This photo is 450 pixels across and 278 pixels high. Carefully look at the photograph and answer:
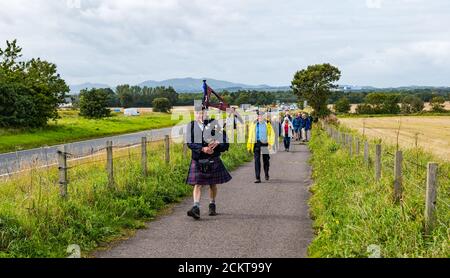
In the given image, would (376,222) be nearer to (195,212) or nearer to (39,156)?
(195,212)

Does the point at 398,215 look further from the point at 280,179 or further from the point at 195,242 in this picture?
the point at 280,179

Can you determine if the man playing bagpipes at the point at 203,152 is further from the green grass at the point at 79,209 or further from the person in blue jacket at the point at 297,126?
the person in blue jacket at the point at 297,126

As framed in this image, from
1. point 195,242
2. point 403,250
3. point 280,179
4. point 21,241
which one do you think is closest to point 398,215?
point 403,250

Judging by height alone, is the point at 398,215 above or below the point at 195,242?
above

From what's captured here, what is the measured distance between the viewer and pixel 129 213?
32.6ft

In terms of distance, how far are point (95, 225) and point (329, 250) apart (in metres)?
3.84

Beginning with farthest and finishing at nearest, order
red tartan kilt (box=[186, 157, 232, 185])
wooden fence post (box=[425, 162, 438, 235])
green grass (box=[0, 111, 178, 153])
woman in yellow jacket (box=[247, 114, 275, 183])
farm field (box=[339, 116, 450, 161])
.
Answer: farm field (box=[339, 116, 450, 161]) < green grass (box=[0, 111, 178, 153]) < woman in yellow jacket (box=[247, 114, 275, 183]) < red tartan kilt (box=[186, 157, 232, 185]) < wooden fence post (box=[425, 162, 438, 235])

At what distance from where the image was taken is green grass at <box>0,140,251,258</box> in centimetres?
755

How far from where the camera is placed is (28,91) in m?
37.1

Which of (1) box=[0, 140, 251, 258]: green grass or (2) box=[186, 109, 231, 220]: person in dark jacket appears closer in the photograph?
(1) box=[0, 140, 251, 258]: green grass

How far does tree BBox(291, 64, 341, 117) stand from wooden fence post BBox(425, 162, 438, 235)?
45.8m

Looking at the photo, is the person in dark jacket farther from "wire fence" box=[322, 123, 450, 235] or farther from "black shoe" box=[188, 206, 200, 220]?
"wire fence" box=[322, 123, 450, 235]

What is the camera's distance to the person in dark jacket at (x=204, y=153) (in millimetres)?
9961

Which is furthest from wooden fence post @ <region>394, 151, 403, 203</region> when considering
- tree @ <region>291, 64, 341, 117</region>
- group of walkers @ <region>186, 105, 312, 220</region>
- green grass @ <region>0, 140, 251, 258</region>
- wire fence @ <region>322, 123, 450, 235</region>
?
tree @ <region>291, 64, 341, 117</region>
